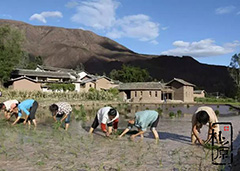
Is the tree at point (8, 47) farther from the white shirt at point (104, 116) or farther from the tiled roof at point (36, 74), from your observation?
the white shirt at point (104, 116)

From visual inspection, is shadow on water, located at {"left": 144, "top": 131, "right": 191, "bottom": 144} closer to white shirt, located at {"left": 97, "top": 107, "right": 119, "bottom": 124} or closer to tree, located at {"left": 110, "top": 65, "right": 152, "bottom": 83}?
white shirt, located at {"left": 97, "top": 107, "right": 119, "bottom": 124}

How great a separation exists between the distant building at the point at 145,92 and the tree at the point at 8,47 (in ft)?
57.0

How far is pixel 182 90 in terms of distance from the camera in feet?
143

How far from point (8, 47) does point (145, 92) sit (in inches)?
854

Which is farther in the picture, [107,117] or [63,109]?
[63,109]

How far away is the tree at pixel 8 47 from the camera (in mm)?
37062

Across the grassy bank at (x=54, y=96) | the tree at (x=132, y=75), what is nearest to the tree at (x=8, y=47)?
the grassy bank at (x=54, y=96)

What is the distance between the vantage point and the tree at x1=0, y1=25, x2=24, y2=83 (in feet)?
122

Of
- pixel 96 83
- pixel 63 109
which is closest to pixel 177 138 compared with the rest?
pixel 63 109

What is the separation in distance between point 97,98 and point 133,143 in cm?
2454

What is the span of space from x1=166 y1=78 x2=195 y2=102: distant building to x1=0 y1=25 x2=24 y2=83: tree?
83.9 feet

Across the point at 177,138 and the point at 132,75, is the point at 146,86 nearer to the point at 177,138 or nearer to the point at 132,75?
the point at 132,75

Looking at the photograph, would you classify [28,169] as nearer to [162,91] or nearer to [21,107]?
[21,107]

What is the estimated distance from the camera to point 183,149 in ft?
20.5
